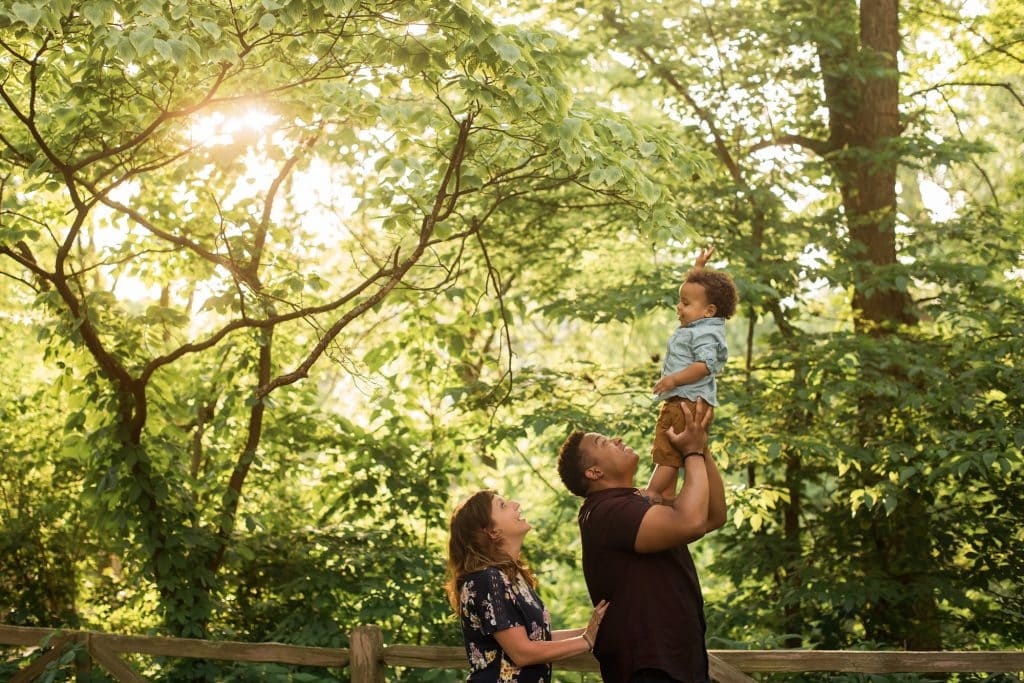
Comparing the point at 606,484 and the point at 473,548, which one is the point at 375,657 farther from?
the point at 606,484

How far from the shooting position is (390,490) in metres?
6.48

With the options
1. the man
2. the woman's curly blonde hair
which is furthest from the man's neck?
the woman's curly blonde hair

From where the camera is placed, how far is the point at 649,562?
280cm

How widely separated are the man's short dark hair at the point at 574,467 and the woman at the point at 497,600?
0.31m

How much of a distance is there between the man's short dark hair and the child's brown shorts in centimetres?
22

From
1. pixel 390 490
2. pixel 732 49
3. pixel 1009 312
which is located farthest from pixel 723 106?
pixel 390 490

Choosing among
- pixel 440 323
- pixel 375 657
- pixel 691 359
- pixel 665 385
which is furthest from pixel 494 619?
pixel 440 323

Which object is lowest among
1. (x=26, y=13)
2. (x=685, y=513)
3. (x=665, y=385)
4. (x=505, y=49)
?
(x=685, y=513)

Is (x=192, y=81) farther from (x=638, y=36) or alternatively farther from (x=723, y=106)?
(x=723, y=106)

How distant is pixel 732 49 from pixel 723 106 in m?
0.45

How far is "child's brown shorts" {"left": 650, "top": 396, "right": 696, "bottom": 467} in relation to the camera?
297cm

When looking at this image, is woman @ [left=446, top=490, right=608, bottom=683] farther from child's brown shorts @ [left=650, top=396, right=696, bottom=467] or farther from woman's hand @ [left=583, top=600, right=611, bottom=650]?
child's brown shorts @ [left=650, top=396, right=696, bottom=467]

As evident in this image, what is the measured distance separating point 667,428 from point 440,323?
403cm

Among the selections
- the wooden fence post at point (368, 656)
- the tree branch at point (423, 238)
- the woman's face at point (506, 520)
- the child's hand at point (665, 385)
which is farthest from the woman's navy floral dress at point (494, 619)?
the tree branch at point (423, 238)
